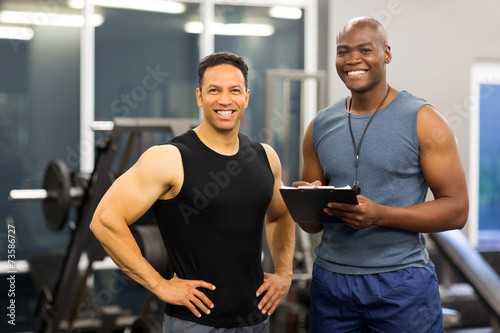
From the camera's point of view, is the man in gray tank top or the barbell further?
the barbell

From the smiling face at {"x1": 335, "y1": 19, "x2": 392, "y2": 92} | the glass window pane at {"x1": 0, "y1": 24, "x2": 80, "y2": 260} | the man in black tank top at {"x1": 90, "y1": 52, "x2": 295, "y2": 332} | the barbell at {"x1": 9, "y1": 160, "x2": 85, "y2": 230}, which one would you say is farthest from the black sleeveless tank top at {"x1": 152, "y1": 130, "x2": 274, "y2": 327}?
the glass window pane at {"x1": 0, "y1": 24, "x2": 80, "y2": 260}

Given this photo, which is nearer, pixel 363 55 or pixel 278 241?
pixel 363 55

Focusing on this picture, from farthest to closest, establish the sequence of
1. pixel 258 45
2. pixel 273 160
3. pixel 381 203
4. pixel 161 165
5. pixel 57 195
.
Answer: pixel 258 45
pixel 57 195
pixel 273 160
pixel 381 203
pixel 161 165

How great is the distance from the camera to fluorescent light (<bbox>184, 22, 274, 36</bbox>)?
4.50 meters

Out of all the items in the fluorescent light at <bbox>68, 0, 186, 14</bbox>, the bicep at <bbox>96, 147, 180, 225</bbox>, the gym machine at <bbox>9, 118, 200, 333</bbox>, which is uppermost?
the fluorescent light at <bbox>68, 0, 186, 14</bbox>

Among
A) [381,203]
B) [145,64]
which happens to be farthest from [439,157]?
[145,64]

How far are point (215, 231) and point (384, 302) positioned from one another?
1.48 ft

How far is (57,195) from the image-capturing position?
127 inches

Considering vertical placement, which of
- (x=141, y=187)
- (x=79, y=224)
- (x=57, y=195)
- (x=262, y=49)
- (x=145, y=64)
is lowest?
(x=79, y=224)

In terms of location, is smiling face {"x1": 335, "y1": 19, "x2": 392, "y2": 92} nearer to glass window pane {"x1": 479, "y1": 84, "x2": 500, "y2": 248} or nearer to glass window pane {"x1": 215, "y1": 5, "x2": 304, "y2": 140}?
glass window pane {"x1": 215, "y1": 5, "x2": 304, "y2": 140}

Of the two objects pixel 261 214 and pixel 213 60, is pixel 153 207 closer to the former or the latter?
pixel 261 214

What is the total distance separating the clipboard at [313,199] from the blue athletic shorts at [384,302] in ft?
A: 0.53

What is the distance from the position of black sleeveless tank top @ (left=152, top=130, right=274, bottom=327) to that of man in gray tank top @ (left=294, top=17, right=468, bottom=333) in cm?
21

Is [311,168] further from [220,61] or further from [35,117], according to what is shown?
[35,117]
